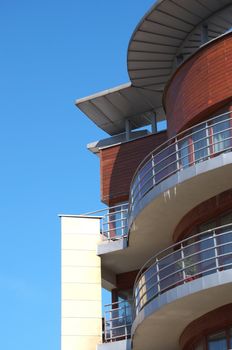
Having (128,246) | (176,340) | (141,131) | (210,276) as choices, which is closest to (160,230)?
(128,246)

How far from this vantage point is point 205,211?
2555 cm

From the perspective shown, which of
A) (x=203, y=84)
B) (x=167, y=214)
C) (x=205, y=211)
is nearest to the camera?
(x=205, y=211)

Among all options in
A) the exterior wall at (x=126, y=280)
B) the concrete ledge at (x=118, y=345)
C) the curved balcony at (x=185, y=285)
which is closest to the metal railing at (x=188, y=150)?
the curved balcony at (x=185, y=285)

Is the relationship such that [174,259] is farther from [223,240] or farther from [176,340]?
[176,340]

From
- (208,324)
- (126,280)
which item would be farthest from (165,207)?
(126,280)

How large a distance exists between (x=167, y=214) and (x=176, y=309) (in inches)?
149

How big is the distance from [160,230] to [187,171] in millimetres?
4045

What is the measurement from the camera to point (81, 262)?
30.2 meters

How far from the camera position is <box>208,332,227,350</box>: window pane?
23734 mm

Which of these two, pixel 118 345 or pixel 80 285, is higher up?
pixel 80 285

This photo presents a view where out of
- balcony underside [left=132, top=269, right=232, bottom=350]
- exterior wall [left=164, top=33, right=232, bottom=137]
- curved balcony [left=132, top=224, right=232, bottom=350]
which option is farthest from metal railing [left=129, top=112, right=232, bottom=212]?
balcony underside [left=132, top=269, right=232, bottom=350]

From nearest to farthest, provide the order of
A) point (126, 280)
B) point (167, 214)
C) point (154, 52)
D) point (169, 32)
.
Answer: point (167, 214) → point (169, 32) → point (154, 52) → point (126, 280)

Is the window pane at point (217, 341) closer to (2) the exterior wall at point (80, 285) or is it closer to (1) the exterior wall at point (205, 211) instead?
(1) the exterior wall at point (205, 211)

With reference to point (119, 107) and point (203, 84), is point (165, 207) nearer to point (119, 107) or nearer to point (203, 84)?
point (203, 84)
